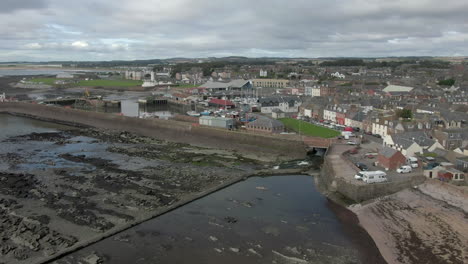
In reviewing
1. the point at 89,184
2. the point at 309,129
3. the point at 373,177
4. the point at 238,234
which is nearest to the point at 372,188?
the point at 373,177

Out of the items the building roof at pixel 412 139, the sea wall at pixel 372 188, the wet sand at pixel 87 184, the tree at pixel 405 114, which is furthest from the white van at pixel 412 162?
the tree at pixel 405 114

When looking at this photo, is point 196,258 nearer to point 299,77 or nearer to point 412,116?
point 412,116

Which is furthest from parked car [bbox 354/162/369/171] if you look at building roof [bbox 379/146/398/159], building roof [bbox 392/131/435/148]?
building roof [bbox 392/131/435/148]

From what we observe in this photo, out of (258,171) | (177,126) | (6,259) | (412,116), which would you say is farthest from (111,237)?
(412,116)

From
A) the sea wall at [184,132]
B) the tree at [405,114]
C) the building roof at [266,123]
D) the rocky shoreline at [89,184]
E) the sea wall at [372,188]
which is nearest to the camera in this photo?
the rocky shoreline at [89,184]

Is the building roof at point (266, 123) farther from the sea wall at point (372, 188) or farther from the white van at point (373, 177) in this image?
the white van at point (373, 177)

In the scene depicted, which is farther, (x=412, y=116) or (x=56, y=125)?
(x=56, y=125)

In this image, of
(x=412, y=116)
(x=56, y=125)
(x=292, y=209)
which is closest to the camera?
(x=292, y=209)
